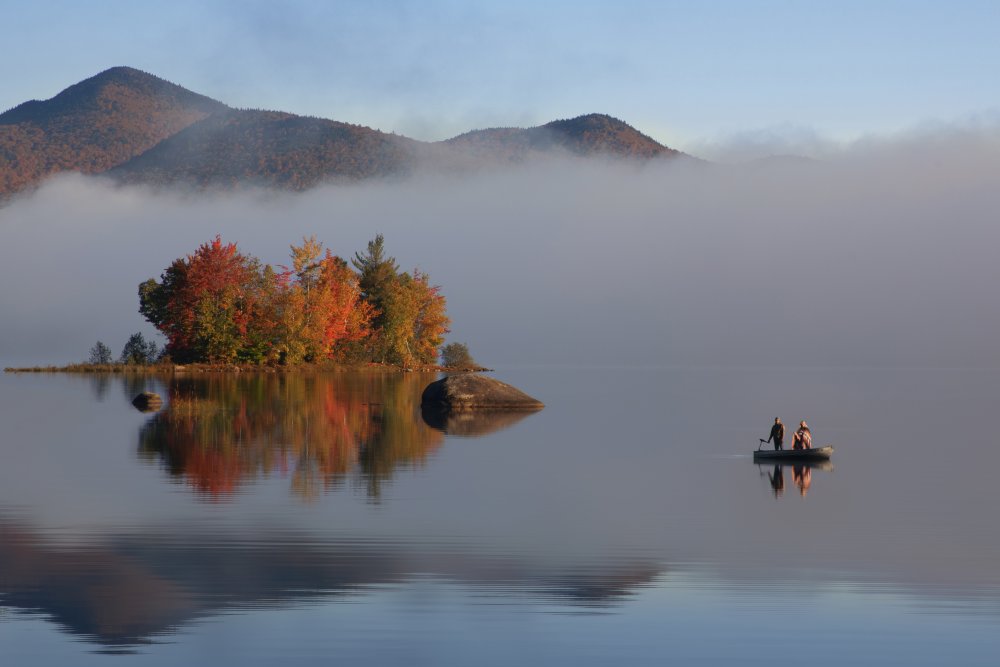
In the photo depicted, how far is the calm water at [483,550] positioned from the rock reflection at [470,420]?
9.33 ft

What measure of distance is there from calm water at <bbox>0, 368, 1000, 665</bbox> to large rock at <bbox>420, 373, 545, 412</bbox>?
1210 centimetres

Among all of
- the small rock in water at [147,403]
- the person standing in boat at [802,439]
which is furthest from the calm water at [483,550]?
the small rock in water at [147,403]

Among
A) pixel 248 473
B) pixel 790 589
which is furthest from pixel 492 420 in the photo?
pixel 790 589

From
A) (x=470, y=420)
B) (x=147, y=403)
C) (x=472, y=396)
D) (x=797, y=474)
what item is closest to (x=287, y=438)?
(x=470, y=420)

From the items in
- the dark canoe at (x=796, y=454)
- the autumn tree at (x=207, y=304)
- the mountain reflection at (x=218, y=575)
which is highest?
the autumn tree at (x=207, y=304)

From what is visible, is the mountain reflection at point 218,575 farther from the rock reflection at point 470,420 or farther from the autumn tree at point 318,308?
the autumn tree at point 318,308

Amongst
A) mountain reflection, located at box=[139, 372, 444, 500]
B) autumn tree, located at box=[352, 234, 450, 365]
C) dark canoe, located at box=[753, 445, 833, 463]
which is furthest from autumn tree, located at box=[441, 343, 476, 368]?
dark canoe, located at box=[753, 445, 833, 463]

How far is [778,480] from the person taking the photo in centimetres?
2823

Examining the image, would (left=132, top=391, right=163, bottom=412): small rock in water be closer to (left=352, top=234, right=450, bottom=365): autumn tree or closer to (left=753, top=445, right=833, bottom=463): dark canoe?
(left=753, top=445, right=833, bottom=463): dark canoe

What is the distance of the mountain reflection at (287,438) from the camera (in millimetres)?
26734

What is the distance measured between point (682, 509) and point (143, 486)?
12092mm

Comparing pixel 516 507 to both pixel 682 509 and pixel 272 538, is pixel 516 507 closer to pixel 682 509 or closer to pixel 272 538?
pixel 682 509

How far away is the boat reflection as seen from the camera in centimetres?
2640

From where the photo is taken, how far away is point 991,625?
43.5ft
